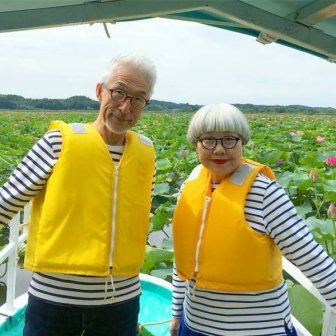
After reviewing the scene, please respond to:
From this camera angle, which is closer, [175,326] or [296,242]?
[296,242]

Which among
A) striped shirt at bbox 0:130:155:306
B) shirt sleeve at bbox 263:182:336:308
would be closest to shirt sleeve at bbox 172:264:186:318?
striped shirt at bbox 0:130:155:306

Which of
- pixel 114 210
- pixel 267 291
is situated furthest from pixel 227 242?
pixel 114 210

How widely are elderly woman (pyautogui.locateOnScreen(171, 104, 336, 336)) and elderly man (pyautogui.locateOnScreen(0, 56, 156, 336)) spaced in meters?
0.18

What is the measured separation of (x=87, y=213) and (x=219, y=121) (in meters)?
0.40

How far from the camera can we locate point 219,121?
1.25 m

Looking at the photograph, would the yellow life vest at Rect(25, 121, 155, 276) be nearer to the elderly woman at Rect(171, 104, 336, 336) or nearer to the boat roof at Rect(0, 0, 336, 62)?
the elderly woman at Rect(171, 104, 336, 336)

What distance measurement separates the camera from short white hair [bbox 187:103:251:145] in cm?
125

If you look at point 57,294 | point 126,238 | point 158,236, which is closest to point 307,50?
point 126,238

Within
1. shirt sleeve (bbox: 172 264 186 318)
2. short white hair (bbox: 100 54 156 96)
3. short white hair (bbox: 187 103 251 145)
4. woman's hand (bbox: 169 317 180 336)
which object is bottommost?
woman's hand (bbox: 169 317 180 336)

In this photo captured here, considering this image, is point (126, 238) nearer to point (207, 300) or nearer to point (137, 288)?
point (137, 288)

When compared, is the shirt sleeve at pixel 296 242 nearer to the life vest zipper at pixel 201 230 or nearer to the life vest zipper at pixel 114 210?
the life vest zipper at pixel 201 230

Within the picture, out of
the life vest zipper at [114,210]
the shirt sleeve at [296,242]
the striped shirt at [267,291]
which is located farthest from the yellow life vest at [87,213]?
the shirt sleeve at [296,242]

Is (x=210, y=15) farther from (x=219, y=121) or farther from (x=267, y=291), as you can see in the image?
(x=267, y=291)

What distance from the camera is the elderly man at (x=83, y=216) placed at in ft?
4.04
